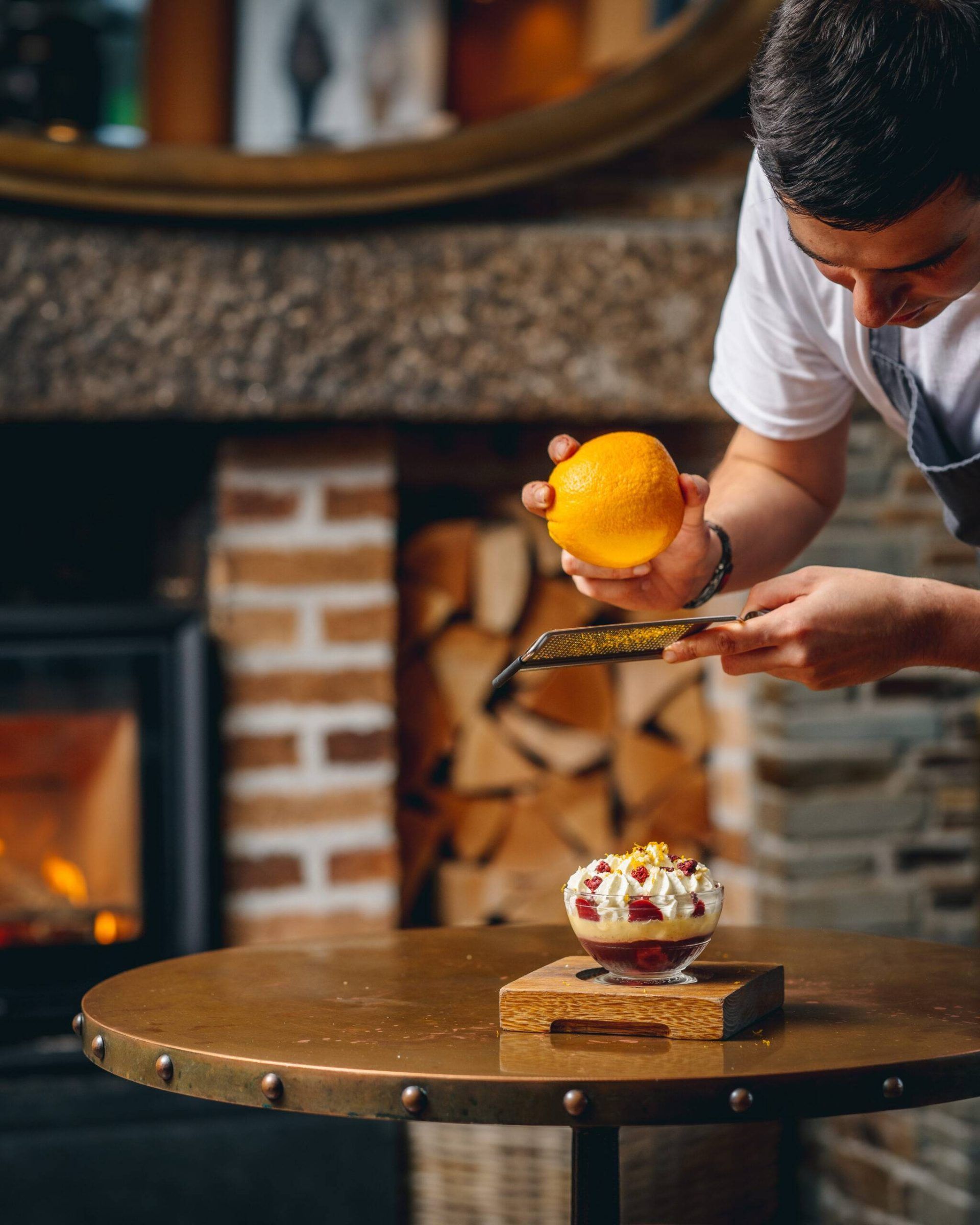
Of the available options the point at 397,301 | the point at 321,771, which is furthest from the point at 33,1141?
the point at 397,301

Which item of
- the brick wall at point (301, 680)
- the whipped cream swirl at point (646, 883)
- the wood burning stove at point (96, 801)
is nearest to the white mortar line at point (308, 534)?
the brick wall at point (301, 680)

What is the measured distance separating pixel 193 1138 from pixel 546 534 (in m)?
0.95

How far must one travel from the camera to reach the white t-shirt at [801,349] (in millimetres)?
1288

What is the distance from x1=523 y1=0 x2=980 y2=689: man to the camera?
92cm

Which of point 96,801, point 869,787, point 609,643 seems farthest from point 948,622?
point 96,801

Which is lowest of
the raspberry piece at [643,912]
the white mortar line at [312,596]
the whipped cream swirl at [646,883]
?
the raspberry piece at [643,912]

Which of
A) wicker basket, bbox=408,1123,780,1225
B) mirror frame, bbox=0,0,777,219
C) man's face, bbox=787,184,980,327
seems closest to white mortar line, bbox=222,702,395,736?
wicker basket, bbox=408,1123,780,1225

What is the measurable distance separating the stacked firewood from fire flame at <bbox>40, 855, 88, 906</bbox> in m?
0.45

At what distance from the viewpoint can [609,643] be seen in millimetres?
1048

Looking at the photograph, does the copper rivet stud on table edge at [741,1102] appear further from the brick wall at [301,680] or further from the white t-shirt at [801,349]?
the brick wall at [301,680]

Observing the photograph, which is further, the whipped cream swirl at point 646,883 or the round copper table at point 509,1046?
the whipped cream swirl at point 646,883

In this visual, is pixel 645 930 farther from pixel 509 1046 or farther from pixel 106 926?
pixel 106 926

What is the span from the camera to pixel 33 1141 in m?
1.85

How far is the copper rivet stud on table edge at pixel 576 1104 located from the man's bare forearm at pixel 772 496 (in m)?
0.63
